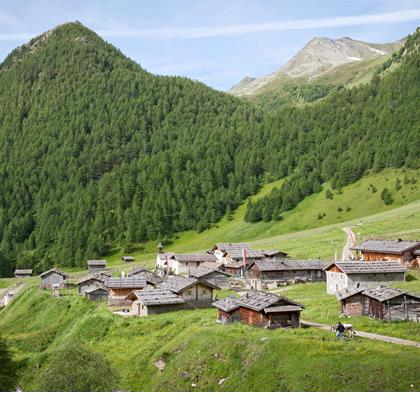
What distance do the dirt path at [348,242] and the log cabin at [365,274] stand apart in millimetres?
27797

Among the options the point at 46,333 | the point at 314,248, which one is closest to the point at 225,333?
the point at 46,333

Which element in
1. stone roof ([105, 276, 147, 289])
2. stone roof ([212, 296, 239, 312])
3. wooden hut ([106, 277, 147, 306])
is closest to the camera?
stone roof ([212, 296, 239, 312])

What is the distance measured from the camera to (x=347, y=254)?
115 m

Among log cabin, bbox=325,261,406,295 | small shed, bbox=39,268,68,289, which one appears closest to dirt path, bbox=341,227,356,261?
log cabin, bbox=325,261,406,295

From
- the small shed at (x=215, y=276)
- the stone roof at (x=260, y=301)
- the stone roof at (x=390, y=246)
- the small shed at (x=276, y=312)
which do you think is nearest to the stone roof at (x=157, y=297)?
the stone roof at (x=260, y=301)

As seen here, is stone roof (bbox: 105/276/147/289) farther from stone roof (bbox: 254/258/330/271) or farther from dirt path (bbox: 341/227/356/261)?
dirt path (bbox: 341/227/356/261)

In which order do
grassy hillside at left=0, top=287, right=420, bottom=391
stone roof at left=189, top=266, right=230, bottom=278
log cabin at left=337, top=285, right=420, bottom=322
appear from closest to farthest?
1. grassy hillside at left=0, top=287, right=420, bottom=391
2. log cabin at left=337, top=285, right=420, bottom=322
3. stone roof at left=189, top=266, right=230, bottom=278

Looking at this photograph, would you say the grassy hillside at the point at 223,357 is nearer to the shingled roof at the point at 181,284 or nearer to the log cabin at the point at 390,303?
the shingled roof at the point at 181,284

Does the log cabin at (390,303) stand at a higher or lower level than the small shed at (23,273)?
higher

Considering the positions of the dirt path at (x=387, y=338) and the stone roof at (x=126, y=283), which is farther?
the stone roof at (x=126, y=283)

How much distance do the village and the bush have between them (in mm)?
20953

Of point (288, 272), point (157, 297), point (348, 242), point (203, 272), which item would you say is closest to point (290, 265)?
point (288, 272)

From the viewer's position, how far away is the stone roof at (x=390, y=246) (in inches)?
3617

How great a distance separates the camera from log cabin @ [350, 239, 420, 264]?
3620 inches
